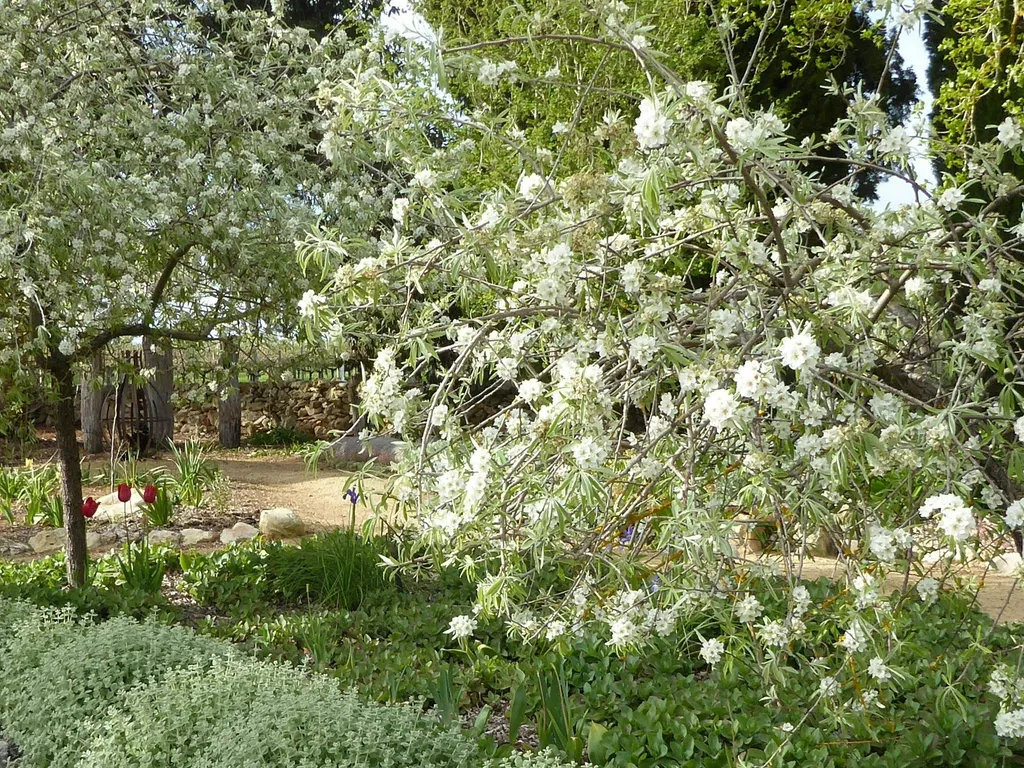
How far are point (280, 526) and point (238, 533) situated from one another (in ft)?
1.13

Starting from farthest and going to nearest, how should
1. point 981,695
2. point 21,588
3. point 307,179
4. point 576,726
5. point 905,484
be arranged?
point 307,179
point 21,588
point 981,695
point 576,726
point 905,484

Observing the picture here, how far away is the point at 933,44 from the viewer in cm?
911

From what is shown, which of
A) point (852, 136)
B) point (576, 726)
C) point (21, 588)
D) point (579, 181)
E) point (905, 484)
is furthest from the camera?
point (21, 588)

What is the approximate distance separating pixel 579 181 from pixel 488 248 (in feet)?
0.85

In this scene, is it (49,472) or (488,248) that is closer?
(488,248)

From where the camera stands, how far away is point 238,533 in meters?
6.78

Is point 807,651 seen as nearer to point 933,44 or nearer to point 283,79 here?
point 283,79

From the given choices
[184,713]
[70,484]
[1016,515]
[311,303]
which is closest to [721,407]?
[1016,515]

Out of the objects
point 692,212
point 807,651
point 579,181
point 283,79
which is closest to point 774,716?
point 807,651

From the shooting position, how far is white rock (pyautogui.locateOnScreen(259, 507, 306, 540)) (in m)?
6.68

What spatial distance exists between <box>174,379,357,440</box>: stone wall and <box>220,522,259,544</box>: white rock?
6.90m

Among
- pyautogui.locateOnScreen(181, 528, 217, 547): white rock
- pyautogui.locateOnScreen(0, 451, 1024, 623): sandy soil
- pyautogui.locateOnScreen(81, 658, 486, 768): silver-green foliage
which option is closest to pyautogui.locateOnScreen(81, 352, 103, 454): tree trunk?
pyautogui.locateOnScreen(0, 451, 1024, 623): sandy soil

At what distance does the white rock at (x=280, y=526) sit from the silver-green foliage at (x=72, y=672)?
327cm

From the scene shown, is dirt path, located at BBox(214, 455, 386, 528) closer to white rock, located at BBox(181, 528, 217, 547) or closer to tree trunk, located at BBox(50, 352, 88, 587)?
white rock, located at BBox(181, 528, 217, 547)
